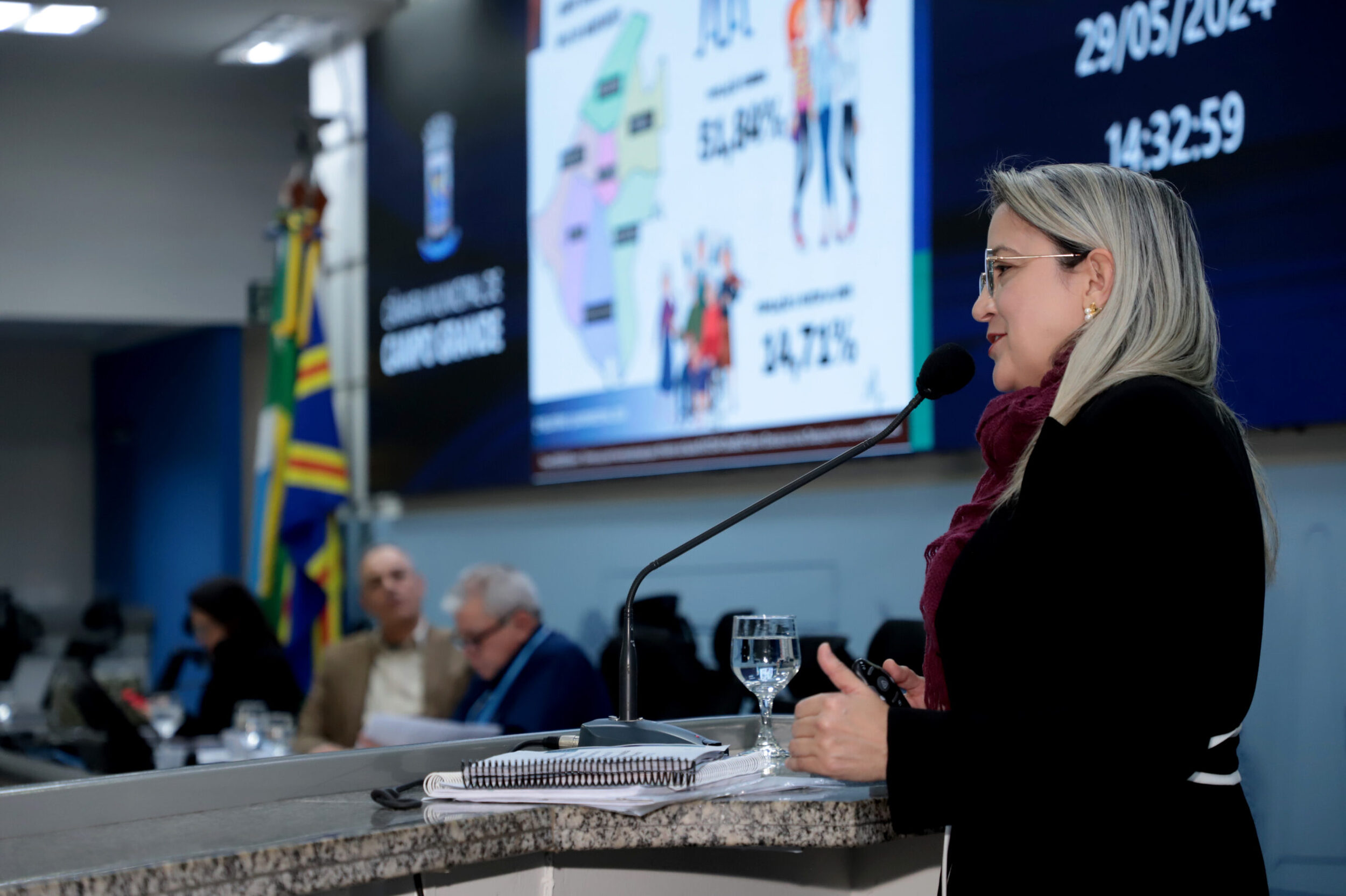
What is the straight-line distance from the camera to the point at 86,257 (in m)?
7.48

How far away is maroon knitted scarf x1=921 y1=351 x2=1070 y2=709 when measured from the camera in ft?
4.72

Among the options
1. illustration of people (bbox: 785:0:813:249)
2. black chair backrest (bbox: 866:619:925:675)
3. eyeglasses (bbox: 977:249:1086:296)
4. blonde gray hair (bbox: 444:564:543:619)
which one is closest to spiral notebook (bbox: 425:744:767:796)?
eyeglasses (bbox: 977:249:1086:296)

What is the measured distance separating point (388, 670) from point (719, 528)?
3.31 m

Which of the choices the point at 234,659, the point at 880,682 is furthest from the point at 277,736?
the point at 880,682

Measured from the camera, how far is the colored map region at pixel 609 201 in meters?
4.96

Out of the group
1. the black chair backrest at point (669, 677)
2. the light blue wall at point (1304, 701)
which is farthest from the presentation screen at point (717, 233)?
the light blue wall at point (1304, 701)

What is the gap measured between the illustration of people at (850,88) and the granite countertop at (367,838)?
2.88 meters

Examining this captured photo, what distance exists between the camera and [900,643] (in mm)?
3289

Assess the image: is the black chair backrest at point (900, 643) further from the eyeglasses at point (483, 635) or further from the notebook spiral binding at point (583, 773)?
the notebook spiral binding at point (583, 773)

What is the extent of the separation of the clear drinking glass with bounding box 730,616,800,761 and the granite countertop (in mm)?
271

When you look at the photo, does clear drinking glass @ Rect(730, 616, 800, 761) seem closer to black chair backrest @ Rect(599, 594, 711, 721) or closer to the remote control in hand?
the remote control in hand

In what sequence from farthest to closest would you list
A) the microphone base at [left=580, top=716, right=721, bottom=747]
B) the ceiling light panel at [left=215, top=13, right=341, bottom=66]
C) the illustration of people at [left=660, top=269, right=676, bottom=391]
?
the ceiling light panel at [left=215, top=13, right=341, bottom=66], the illustration of people at [left=660, top=269, right=676, bottom=391], the microphone base at [left=580, top=716, right=721, bottom=747]

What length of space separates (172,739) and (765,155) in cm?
253

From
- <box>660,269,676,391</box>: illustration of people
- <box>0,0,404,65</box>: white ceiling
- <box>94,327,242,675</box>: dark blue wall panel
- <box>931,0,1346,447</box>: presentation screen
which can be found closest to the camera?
<box>931,0,1346,447</box>: presentation screen
